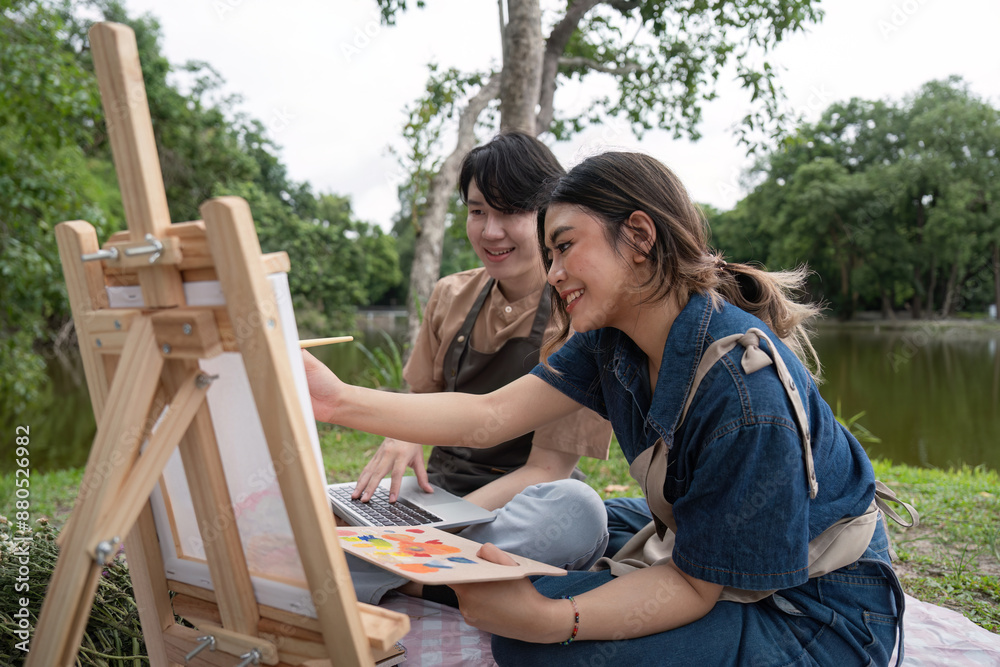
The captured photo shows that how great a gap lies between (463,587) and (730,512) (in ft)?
1.78

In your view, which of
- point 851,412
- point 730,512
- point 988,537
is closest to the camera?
point 730,512

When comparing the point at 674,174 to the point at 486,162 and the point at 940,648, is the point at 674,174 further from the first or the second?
the point at 940,648

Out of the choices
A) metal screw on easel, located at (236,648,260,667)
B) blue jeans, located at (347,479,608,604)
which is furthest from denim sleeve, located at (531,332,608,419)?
metal screw on easel, located at (236,648,260,667)

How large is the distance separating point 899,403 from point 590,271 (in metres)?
12.1

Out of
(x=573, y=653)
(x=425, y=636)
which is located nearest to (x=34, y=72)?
(x=425, y=636)

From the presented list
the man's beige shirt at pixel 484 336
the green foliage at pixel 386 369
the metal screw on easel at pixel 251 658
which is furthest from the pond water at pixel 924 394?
the metal screw on easel at pixel 251 658

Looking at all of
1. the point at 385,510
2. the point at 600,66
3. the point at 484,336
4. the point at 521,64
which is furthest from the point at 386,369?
the point at 385,510

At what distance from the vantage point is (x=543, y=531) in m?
1.92

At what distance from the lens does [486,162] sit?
8.05 ft

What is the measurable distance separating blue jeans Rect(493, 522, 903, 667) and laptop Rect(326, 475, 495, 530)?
0.44 m

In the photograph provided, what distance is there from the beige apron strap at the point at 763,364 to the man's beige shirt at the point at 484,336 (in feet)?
2.20

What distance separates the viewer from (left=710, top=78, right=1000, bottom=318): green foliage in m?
25.8

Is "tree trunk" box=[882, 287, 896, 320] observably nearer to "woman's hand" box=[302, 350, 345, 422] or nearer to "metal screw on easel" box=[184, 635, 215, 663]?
"woman's hand" box=[302, 350, 345, 422]

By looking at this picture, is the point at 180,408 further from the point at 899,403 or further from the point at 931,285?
the point at 931,285
